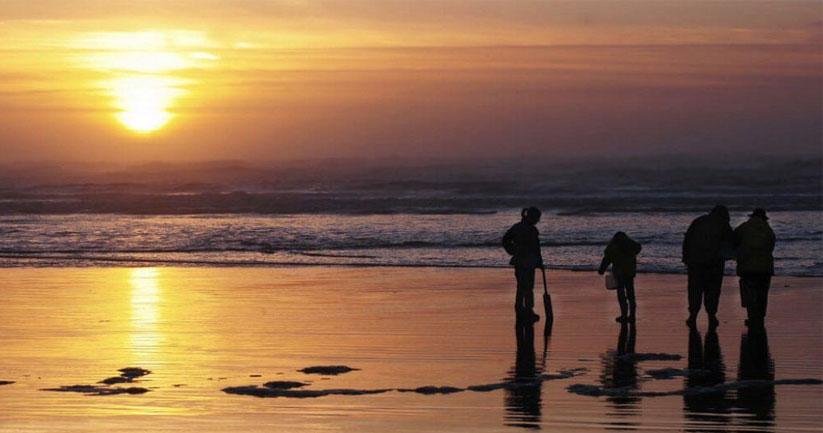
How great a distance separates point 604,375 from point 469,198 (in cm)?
5384

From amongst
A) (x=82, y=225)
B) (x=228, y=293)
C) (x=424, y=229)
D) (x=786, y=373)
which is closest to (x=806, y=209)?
(x=424, y=229)

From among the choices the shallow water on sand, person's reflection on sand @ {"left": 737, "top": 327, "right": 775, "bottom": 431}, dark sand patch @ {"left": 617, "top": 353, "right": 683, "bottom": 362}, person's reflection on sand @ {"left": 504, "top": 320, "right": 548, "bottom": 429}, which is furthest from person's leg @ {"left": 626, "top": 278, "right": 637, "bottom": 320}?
dark sand patch @ {"left": 617, "top": 353, "right": 683, "bottom": 362}

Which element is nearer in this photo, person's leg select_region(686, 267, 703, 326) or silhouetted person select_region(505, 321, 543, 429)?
silhouetted person select_region(505, 321, 543, 429)

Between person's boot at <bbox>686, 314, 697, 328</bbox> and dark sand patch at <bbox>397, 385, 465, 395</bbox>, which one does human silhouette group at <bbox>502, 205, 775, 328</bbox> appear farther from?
dark sand patch at <bbox>397, 385, 465, 395</bbox>

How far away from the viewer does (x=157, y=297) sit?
17594 mm

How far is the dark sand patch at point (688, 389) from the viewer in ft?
32.6

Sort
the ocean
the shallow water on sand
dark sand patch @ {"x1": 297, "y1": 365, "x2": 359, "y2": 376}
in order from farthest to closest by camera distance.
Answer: the ocean → dark sand patch @ {"x1": 297, "y1": 365, "x2": 359, "y2": 376} → the shallow water on sand

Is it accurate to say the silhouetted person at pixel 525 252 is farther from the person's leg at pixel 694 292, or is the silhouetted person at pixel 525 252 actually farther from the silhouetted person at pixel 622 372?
the person's leg at pixel 694 292

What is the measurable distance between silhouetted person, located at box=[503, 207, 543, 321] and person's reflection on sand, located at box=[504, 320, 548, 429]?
1.83 m

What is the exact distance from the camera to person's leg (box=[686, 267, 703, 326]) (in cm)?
1483

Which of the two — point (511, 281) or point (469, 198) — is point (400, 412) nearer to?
point (511, 281)

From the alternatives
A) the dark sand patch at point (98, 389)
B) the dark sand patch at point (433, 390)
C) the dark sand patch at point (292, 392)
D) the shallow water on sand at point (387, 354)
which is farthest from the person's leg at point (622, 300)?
the dark sand patch at point (98, 389)

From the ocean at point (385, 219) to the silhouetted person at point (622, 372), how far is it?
934cm

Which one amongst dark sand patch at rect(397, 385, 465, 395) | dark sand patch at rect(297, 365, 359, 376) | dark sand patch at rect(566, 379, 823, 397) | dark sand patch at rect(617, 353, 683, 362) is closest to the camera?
dark sand patch at rect(566, 379, 823, 397)
